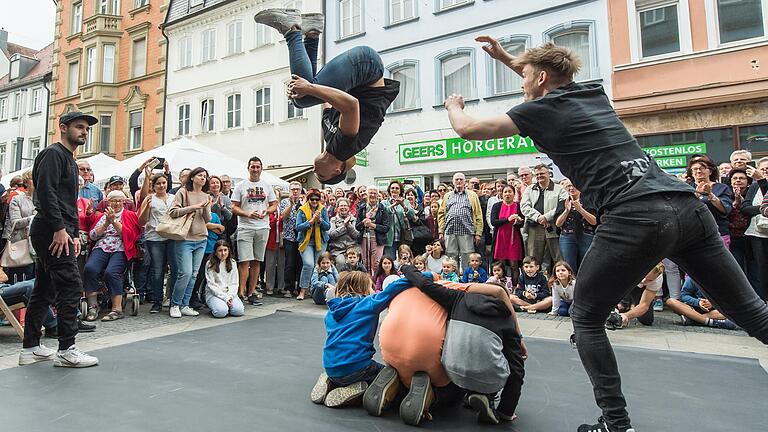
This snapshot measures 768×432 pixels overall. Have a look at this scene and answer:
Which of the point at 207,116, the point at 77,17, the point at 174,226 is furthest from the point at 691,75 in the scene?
the point at 77,17

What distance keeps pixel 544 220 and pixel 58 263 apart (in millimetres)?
5500

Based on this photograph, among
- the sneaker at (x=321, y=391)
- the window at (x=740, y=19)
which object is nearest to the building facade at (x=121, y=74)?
the window at (x=740, y=19)

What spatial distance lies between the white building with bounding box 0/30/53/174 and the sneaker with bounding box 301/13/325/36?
93.2 feet

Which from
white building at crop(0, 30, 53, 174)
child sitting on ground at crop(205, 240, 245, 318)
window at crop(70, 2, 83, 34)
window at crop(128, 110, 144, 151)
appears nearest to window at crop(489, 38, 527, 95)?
child sitting on ground at crop(205, 240, 245, 318)

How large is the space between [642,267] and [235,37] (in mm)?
18397

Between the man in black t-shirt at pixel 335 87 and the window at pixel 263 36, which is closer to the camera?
the man in black t-shirt at pixel 335 87

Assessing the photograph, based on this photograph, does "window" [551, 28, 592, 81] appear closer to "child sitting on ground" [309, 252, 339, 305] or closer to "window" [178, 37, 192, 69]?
"child sitting on ground" [309, 252, 339, 305]

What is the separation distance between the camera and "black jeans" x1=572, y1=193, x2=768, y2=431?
2.11 meters

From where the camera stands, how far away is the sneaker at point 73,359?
13.0 ft

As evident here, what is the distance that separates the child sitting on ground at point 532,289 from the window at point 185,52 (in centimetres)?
1749

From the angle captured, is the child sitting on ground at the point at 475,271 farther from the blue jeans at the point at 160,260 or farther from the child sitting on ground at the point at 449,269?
the blue jeans at the point at 160,260

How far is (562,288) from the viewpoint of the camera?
20.2 ft

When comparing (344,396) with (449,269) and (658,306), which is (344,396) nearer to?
(449,269)

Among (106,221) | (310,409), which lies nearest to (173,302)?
(106,221)
